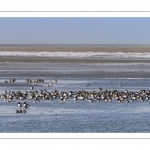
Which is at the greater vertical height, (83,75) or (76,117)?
(83,75)

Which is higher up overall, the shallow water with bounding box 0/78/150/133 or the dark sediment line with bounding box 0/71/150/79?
the dark sediment line with bounding box 0/71/150/79

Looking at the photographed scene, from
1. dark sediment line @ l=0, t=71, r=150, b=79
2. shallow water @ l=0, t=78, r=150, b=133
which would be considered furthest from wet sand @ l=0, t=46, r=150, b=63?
shallow water @ l=0, t=78, r=150, b=133

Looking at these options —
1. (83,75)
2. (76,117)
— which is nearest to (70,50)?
(83,75)

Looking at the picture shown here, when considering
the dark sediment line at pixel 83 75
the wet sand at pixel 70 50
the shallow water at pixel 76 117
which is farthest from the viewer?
the wet sand at pixel 70 50

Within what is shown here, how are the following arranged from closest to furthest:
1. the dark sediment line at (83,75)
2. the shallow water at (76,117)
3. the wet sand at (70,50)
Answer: the shallow water at (76,117) < the dark sediment line at (83,75) < the wet sand at (70,50)

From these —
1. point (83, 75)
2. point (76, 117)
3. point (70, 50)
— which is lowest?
point (76, 117)

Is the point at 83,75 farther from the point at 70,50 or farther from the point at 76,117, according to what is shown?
the point at 70,50

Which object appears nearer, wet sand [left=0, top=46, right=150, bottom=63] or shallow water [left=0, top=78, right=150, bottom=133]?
shallow water [left=0, top=78, right=150, bottom=133]

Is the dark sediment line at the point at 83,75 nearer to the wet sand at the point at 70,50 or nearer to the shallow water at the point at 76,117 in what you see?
the shallow water at the point at 76,117

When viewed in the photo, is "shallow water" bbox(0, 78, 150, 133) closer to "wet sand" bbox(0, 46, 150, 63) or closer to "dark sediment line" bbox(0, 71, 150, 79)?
"dark sediment line" bbox(0, 71, 150, 79)

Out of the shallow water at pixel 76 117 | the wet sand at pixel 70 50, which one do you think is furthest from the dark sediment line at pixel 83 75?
the wet sand at pixel 70 50

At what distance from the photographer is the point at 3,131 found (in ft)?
41.0

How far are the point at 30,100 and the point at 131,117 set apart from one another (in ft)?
13.8
